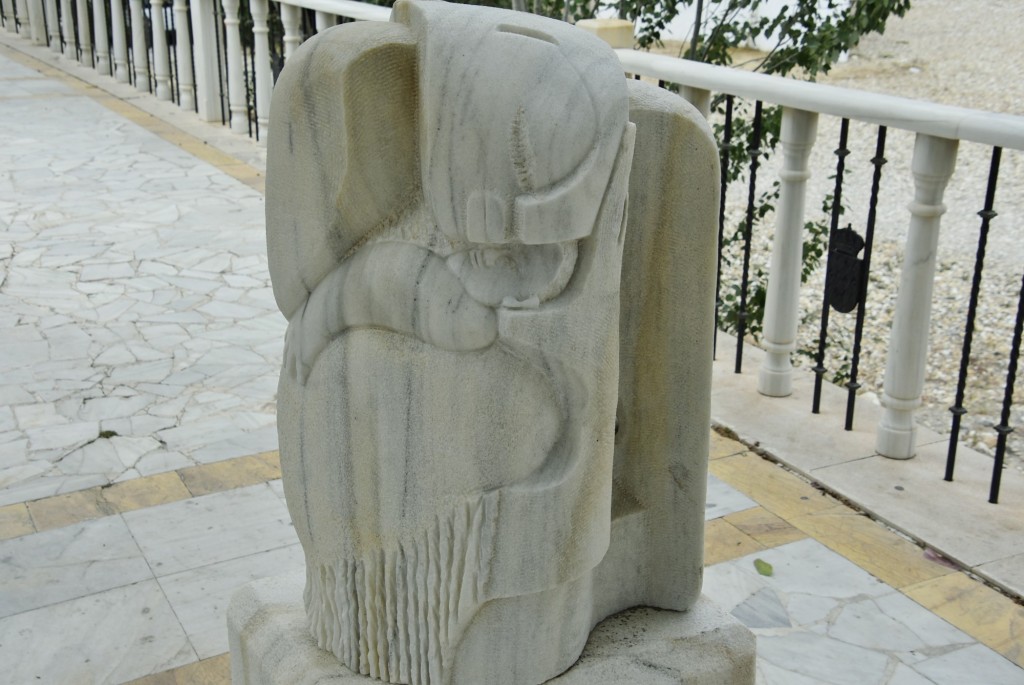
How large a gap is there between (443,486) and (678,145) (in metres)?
0.69

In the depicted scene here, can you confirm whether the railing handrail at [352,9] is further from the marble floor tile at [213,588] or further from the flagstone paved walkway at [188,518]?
the marble floor tile at [213,588]

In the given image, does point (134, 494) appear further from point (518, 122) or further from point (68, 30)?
point (68, 30)

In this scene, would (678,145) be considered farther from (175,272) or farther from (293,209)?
(175,272)

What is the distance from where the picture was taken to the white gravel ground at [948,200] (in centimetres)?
646

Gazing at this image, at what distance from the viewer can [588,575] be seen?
2.09 m

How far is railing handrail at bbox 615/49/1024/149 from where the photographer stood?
10.3ft

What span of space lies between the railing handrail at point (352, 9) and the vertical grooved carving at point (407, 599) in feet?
13.2

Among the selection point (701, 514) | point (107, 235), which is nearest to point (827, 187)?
point (107, 235)

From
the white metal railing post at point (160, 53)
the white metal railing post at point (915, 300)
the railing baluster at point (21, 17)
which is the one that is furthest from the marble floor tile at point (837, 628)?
the railing baluster at point (21, 17)

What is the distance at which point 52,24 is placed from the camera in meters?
11.2

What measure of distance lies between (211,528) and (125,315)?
1.98m

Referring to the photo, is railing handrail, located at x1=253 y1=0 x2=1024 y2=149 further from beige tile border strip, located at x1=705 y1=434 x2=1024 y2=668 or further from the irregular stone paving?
the irregular stone paving

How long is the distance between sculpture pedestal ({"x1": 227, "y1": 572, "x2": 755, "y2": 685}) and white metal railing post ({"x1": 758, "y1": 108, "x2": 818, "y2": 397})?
6.20ft

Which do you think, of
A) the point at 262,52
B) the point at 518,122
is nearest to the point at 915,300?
the point at 518,122
